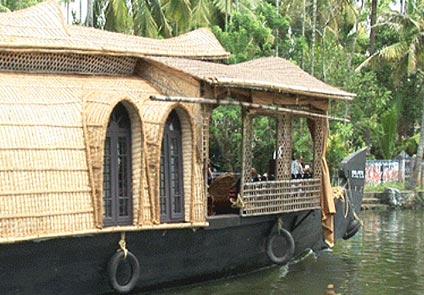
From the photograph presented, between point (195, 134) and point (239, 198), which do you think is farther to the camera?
point (239, 198)

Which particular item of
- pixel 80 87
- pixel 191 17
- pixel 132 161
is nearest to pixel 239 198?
pixel 132 161

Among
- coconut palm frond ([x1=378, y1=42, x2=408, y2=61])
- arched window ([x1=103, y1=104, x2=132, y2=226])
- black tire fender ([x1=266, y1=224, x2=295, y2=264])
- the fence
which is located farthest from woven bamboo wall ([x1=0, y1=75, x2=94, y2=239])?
coconut palm frond ([x1=378, y1=42, x2=408, y2=61])

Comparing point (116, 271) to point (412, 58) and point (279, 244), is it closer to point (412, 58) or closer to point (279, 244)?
point (279, 244)

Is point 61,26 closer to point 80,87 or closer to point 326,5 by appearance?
point 80,87

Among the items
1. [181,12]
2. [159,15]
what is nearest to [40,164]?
[181,12]

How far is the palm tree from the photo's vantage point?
2097 cm

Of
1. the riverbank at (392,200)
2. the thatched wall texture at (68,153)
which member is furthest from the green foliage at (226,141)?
the thatched wall texture at (68,153)

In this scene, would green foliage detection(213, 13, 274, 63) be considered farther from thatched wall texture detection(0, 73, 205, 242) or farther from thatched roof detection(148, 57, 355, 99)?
thatched wall texture detection(0, 73, 205, 242)

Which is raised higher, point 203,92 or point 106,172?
point 203,92

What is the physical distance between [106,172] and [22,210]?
103cm

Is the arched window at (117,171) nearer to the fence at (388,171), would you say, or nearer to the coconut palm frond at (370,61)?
the fence at (388,171)

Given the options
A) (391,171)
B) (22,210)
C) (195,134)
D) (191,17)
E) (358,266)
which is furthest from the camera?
(391,171)

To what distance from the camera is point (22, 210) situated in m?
6.37

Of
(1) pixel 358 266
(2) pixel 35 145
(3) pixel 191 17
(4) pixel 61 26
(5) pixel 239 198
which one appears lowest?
(1) pixel 358 266
